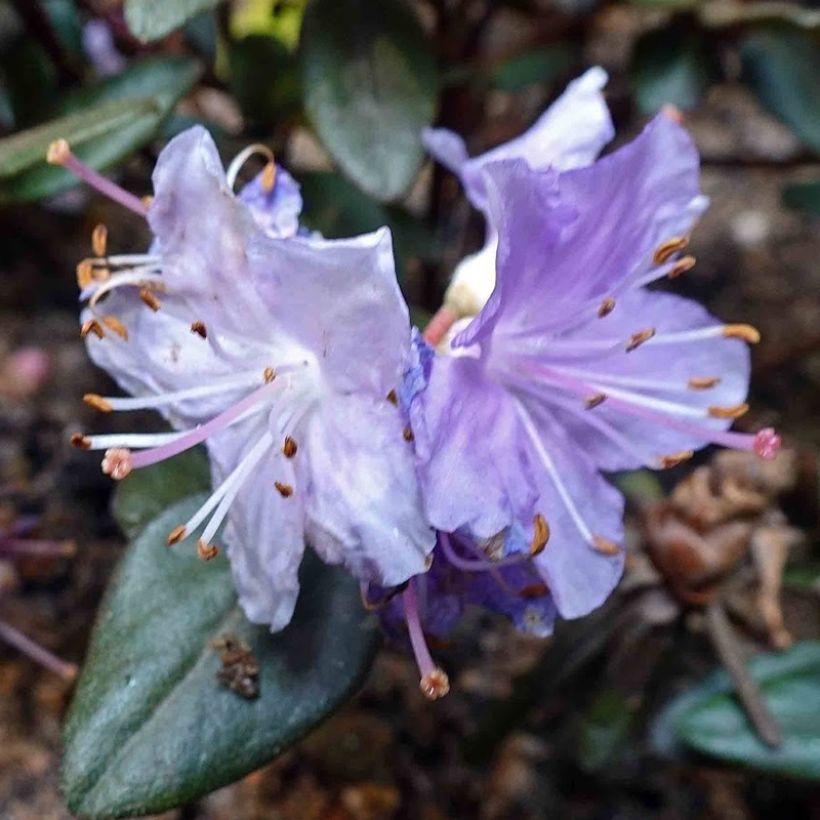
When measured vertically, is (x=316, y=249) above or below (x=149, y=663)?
above

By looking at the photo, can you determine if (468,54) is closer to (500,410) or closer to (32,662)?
(500,410)

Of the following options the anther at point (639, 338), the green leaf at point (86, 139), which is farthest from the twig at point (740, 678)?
the green leaf at point (86, 139)

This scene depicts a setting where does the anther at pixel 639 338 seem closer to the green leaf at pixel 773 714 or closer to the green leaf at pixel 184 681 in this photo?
the green leaf at pixel 184 681

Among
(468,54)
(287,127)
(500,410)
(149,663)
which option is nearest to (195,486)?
(149,663)

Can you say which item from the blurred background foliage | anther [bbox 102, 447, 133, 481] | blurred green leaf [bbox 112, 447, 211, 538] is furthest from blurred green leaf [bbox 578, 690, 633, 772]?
anther [bbox 102, 447, 133, 481]

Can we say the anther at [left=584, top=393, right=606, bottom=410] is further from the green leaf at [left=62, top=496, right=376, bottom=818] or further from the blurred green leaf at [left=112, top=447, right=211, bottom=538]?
the blurred green leaf at [left=112, top=447, right=211, bottom=538]

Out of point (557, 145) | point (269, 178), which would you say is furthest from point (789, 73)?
point (269, 178)

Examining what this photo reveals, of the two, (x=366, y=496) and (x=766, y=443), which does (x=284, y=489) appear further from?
(x=766, y=443)

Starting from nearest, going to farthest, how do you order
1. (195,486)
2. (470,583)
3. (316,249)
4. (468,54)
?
(316,249) < (470,583) < (195,486) < (468,54)
